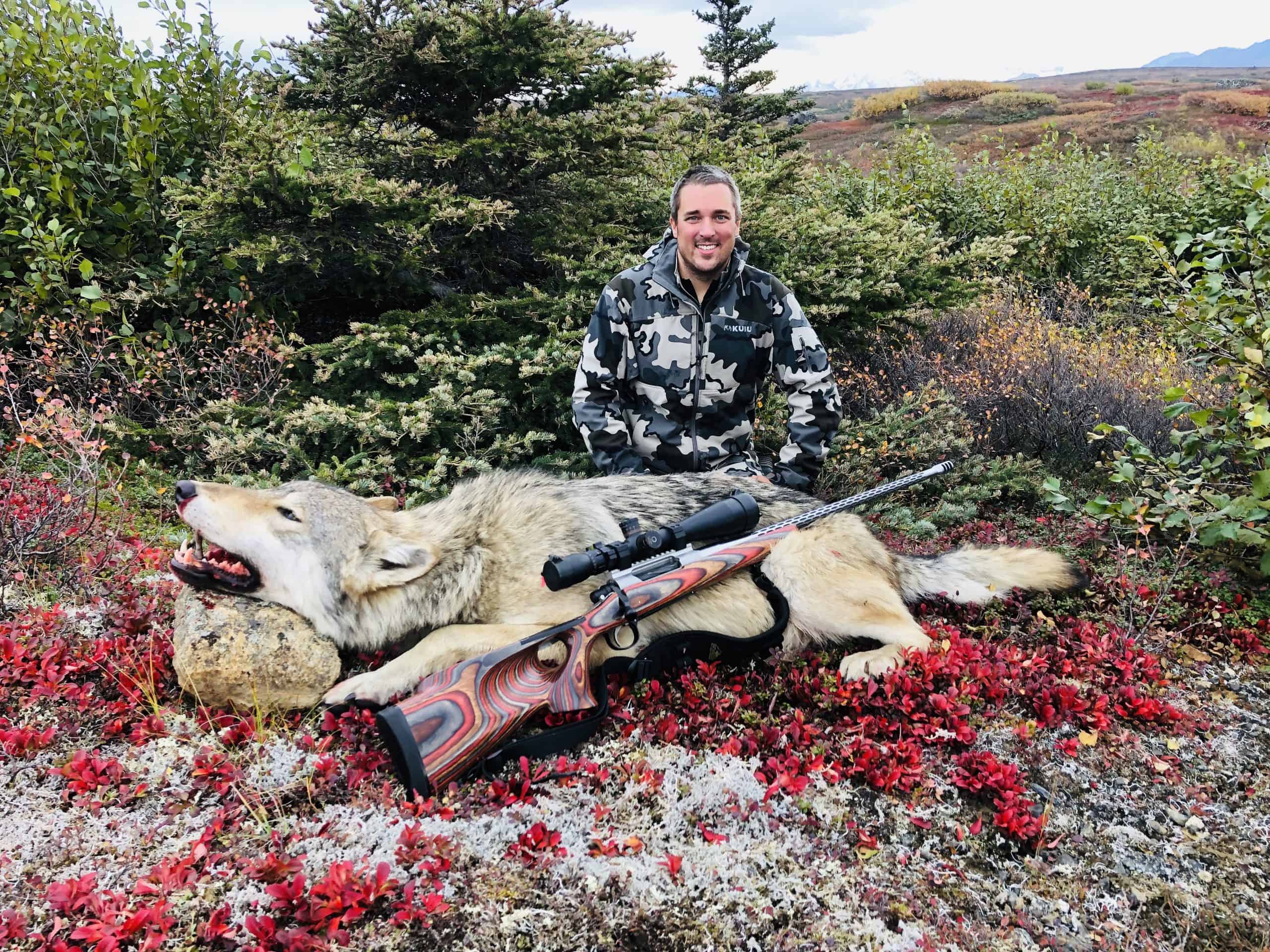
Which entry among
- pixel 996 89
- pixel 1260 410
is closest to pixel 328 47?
pixel 1260 410

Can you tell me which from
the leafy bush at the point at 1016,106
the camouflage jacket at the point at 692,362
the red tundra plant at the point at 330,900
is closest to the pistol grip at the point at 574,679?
the red tundra plant at the point at 330,900

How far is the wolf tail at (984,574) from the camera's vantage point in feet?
14.5

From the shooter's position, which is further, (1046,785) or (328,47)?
(328,47)

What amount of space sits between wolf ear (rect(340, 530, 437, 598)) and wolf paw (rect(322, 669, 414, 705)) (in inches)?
17.9

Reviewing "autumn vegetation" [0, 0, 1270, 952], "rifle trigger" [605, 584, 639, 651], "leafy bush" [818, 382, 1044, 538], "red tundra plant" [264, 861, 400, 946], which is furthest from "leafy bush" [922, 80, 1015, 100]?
"red tundra plant" [264, 861, 400, 946]

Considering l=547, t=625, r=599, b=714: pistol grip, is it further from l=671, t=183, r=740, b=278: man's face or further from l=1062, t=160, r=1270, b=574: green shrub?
l=1062, t=160, r=1270, b=574: green shrub

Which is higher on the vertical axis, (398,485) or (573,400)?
(573,400)

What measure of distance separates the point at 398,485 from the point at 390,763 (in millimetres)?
3093

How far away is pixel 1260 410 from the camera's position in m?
3.86

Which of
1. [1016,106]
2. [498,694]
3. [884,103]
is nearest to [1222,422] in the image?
[498,694]

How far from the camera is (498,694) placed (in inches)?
121

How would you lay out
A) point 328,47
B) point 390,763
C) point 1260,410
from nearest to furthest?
1. point 390,763
2. point 1260,410
3. point 328,47

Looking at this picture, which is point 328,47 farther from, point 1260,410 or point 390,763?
point 1260,410

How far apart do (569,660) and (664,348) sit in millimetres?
2863
